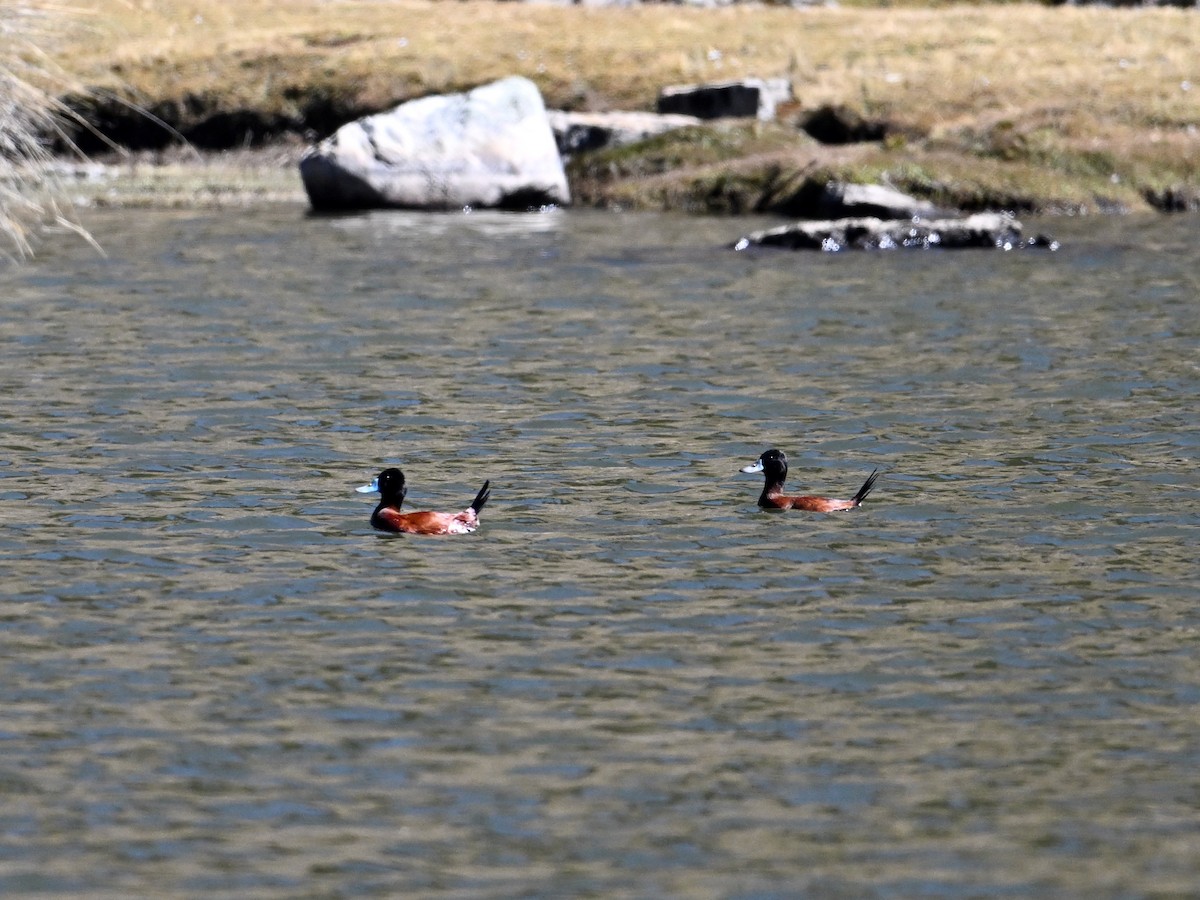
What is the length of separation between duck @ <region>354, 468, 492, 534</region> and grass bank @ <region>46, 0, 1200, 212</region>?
2504cm

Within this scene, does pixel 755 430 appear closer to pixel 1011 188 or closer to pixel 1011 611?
pixel 1011 611

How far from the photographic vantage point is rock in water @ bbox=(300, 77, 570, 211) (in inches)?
1706

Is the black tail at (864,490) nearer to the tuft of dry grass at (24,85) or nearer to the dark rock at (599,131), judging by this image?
the tuft of dry grass at (24,85)

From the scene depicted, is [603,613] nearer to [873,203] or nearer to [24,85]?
[24,85]

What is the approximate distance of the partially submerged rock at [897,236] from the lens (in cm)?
3609

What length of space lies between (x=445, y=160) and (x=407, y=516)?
29.4 meters

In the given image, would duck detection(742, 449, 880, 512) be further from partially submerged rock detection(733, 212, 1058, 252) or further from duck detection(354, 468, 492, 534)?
partially submerged rock detection(733, 212, 1058, 252)

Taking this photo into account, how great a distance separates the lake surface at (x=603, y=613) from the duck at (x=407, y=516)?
0.52 feet

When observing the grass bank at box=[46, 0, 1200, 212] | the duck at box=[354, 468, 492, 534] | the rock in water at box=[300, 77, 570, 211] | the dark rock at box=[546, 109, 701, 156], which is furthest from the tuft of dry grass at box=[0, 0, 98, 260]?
the dark rock at box=[546, 109, 701, 156]

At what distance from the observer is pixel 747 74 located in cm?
5534

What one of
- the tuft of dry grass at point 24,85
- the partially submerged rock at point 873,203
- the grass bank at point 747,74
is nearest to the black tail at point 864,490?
the tuft of dry grass at point 24,85

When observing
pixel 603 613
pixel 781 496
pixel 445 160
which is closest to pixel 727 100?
pixel 445 160

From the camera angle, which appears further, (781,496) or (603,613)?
(781,496)

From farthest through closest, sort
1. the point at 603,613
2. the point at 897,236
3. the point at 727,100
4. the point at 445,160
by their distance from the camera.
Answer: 1. the point at 727,100
2. the point at 445,160
3. the point at 897,236
4. the point at 603,613
